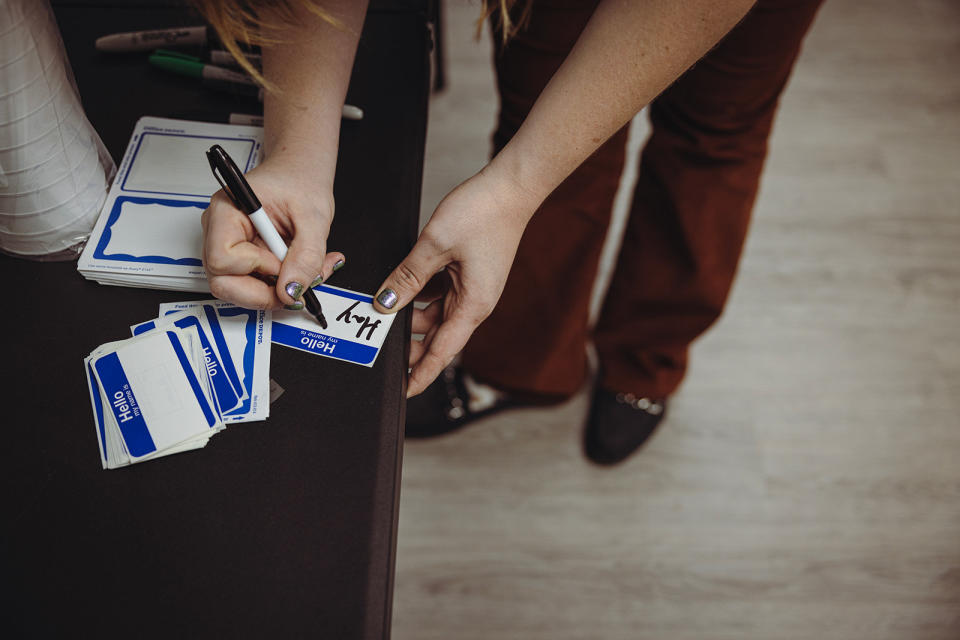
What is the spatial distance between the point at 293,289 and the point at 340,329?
0.19 feet

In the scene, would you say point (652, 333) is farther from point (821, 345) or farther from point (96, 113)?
point (96, 113)

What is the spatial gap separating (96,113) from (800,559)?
1.41 metres

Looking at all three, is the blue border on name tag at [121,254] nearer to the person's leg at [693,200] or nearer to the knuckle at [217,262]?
the knuckle at [217,262]

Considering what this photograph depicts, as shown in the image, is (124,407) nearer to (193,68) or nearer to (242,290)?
(242,290)

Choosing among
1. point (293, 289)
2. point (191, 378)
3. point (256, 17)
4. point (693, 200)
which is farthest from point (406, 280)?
point (693, 200)

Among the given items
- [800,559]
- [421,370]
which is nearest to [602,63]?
[421,370]

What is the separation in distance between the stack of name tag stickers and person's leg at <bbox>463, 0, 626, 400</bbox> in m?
0.55

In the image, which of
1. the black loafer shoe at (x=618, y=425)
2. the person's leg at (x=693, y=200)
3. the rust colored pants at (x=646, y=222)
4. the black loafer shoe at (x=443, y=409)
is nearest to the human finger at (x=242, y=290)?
the rust colored pants at (x=646, y=222)

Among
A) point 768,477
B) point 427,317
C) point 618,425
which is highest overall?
point 427,317

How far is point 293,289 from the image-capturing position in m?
0.60

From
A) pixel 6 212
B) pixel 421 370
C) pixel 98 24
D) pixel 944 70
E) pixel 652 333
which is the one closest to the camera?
pixel 6 212

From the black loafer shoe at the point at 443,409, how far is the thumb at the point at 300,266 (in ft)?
2.66

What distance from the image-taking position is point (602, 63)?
67 centimetres

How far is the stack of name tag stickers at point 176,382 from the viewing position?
550 millimetres
